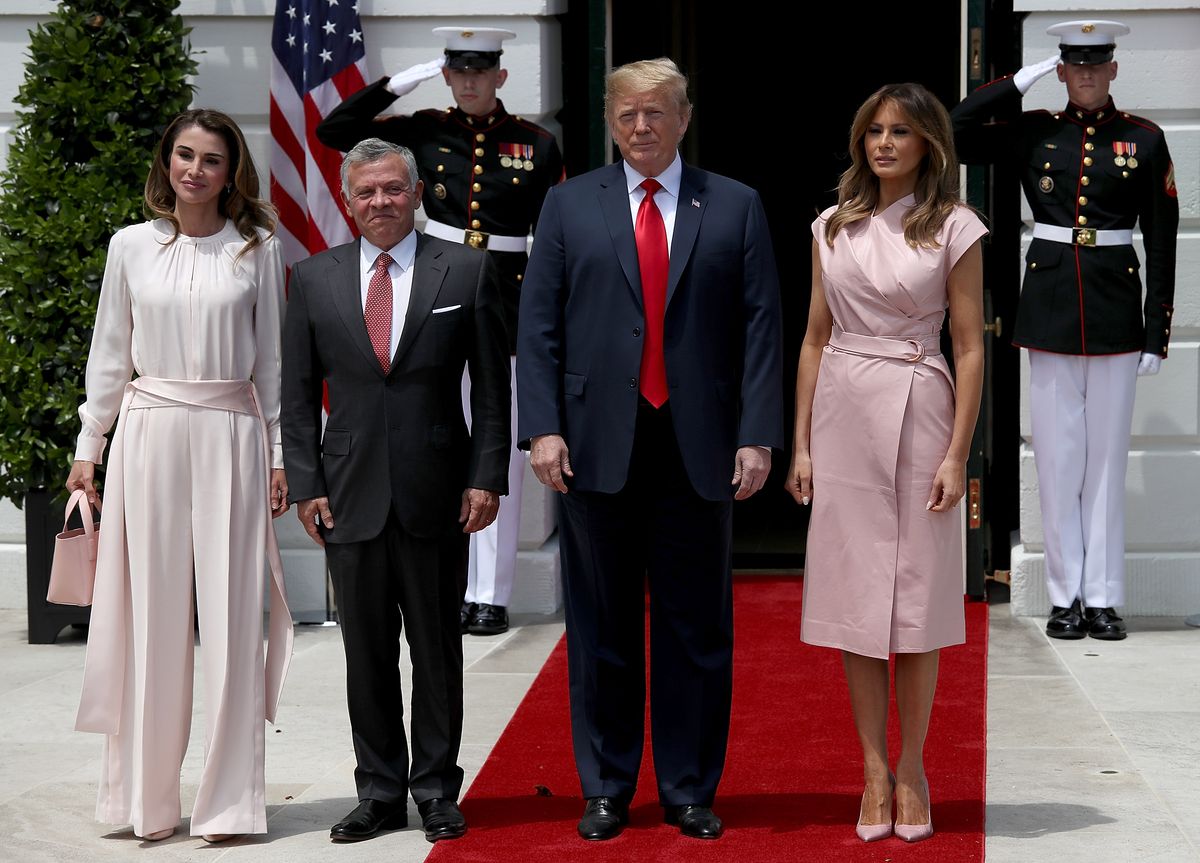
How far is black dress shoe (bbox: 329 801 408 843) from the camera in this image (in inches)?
181

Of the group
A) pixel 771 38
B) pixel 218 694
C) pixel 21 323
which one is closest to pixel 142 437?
pixel 218 694

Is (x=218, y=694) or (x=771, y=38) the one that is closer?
(x=218, y=694)

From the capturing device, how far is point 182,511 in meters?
4.68

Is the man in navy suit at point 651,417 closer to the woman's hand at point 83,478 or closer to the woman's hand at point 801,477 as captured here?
the woman's hand at point 801,477

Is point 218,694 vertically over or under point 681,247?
under

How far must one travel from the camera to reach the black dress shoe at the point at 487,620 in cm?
729

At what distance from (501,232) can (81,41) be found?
174 centimetres

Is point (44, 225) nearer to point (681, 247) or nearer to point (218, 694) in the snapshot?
point (218, 694)

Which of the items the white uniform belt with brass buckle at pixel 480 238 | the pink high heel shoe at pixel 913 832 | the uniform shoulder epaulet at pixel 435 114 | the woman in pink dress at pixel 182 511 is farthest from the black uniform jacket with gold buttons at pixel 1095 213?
the woman in pink dress at pixel 182 511

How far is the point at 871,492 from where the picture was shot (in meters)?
4.55

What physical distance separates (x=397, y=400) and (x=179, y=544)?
2.25ft

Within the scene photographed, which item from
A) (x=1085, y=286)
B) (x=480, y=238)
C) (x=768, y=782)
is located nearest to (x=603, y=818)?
(x=768, y=782)

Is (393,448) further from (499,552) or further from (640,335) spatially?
(499,552)

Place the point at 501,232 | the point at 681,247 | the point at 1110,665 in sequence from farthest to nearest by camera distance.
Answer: the point at 501,232
the point at 1110,665
the point at 681,247
